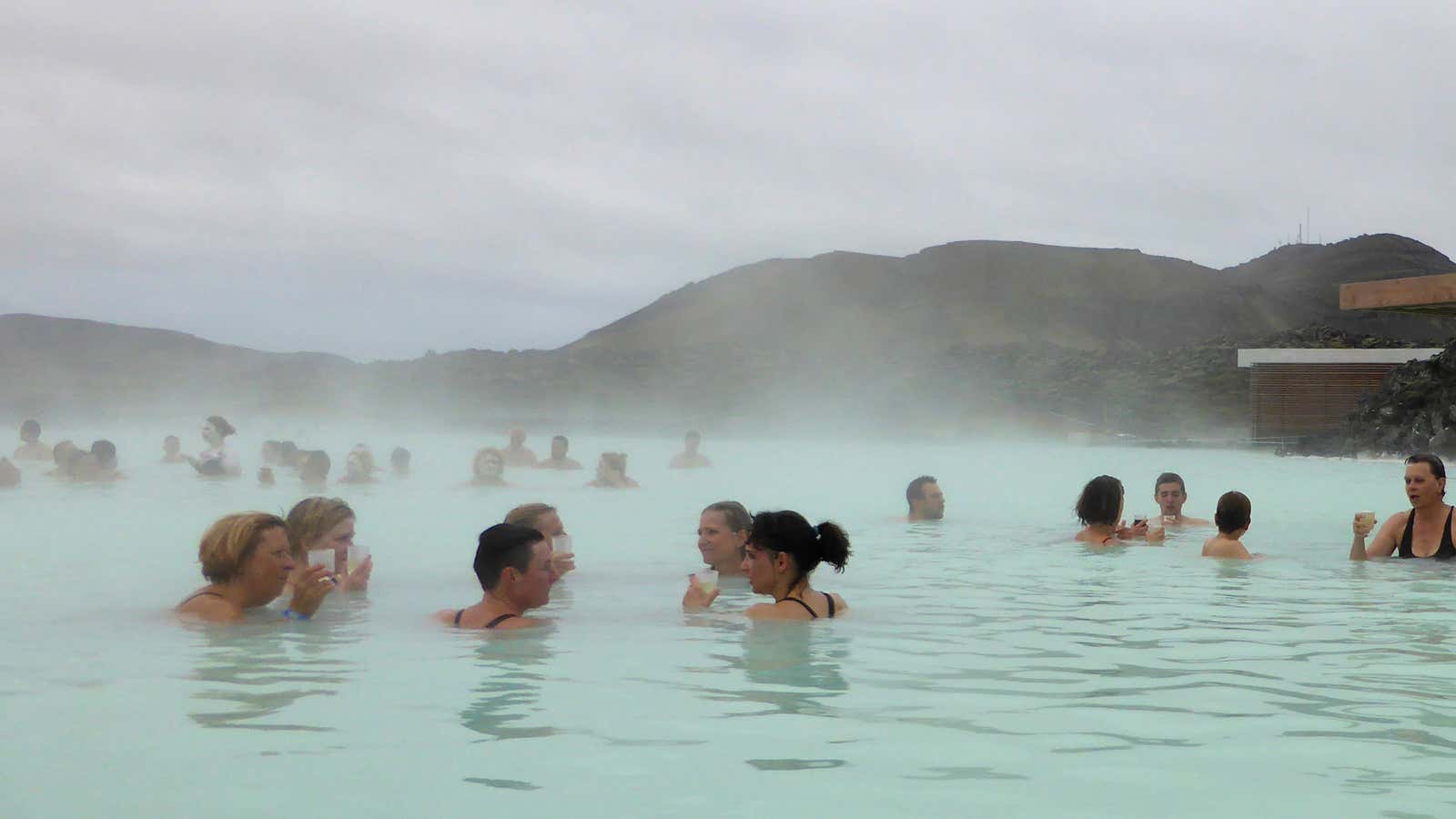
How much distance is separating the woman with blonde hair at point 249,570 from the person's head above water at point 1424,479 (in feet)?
19.3

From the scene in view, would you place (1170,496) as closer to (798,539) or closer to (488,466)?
(798,539)

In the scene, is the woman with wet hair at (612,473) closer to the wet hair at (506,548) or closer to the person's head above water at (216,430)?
the person's head above water at (216,430)

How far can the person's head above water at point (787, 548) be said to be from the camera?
5570 millimetres

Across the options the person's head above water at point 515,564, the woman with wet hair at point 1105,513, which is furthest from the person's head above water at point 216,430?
the person's head above water at point 515,564

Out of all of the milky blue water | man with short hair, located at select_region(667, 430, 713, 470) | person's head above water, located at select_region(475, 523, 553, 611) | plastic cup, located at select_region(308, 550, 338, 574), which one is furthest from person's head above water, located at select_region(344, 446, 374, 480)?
person's head above water, located at select_region(475, 523, 553, 611)

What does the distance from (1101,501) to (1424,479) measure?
2.07 m

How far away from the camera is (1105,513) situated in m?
9.55

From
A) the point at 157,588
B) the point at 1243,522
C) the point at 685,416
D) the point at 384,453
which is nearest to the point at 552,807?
the point at 157,588

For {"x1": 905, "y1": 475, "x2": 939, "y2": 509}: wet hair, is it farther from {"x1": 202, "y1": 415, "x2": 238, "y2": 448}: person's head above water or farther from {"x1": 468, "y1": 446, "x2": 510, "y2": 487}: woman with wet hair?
{"x1": 202, "y1": 415, "x2": 238, "y2": 448}: person's head above water

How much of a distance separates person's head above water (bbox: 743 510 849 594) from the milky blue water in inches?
9.4

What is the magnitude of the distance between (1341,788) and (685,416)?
40.1 m

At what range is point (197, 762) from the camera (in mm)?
3736

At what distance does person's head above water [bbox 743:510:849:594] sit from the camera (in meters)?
5.57

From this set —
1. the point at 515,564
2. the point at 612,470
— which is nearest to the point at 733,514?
the point at 515,564
